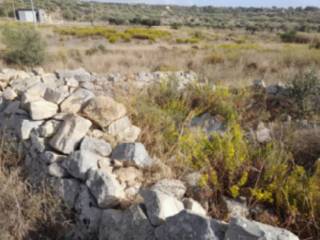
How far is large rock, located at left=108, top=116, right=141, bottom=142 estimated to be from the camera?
3.12 m

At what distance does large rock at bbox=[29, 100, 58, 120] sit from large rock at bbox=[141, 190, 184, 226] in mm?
1707

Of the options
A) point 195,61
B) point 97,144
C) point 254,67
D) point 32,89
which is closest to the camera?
point 97,144

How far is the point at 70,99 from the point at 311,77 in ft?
12.6

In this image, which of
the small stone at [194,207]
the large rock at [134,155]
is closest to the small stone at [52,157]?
the large rock at [134,155]

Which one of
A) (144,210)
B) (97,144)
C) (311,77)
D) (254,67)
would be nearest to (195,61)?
(254,67)

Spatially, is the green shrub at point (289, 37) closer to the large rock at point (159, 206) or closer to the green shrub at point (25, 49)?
the green shrub at point (25, 49)

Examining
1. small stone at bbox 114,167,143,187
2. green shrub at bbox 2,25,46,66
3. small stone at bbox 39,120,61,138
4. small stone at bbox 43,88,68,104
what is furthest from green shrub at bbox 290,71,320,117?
green shrub at bbox 2,25,46,66

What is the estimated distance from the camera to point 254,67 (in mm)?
9508

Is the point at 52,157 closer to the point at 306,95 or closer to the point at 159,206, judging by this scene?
the point at 159,206

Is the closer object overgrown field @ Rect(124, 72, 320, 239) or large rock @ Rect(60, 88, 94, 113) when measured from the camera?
overgrown field @ Rect(124, 72, 320, 239)

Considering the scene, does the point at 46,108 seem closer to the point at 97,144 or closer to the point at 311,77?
the point at 97,144

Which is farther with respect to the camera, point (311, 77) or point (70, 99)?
point (311, 77)

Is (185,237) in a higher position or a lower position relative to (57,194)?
higher

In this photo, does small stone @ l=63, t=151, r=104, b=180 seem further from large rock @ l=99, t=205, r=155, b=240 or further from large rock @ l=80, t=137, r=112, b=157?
large rock @ l=99, t=205, r=155, b=240
